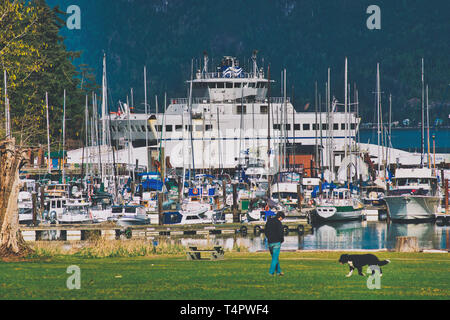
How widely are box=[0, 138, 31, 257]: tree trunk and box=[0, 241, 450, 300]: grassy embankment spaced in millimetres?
813

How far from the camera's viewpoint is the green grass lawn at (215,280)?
20547mm

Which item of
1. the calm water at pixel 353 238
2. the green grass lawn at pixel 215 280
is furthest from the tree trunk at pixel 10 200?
the calm water at pixel 353 238

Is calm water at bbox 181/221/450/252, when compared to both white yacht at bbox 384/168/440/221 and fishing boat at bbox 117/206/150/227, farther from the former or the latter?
fishing boat at bbox 117/206/150/227

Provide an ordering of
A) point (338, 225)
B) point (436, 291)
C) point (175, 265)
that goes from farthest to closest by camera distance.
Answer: point (338, 225) < point (175, 265) < point (436, 291)

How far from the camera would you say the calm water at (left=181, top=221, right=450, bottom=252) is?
49312 millimetres

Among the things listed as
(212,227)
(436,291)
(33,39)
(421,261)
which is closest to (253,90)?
(33,39)

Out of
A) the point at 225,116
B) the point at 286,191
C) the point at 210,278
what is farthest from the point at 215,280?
the point at 225,116

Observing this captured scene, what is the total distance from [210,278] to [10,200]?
29.8 feet

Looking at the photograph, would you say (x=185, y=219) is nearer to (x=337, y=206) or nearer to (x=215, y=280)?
(x=337, y=206)

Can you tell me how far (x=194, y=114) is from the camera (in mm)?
106750

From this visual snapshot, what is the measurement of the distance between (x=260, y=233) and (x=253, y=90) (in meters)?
61.4

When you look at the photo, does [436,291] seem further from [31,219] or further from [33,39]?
[33,39]

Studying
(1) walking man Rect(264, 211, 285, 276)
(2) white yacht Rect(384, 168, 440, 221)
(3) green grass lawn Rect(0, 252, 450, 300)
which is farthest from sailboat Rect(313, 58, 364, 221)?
(1) walking man Rect(264, 211, 285, 276)
